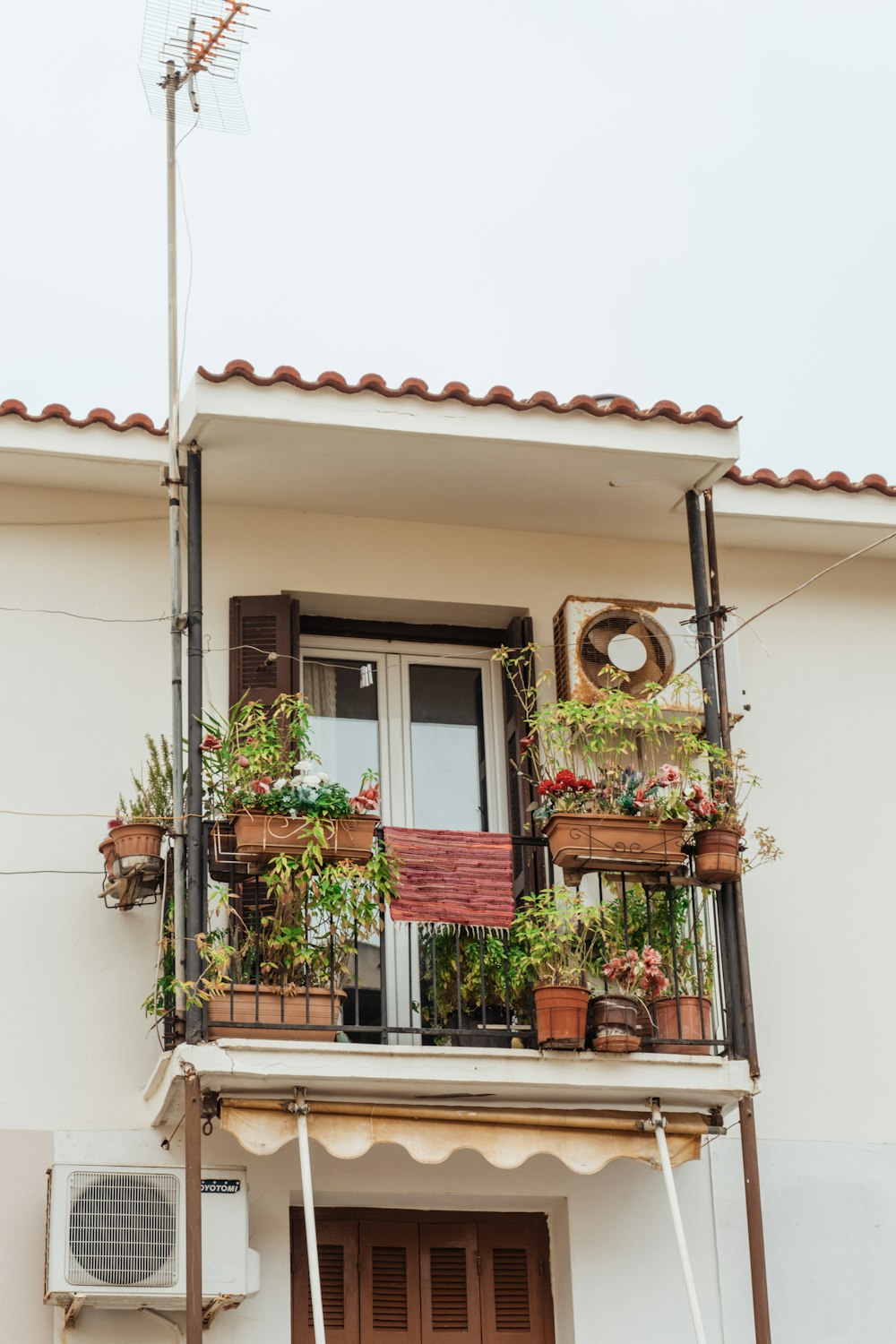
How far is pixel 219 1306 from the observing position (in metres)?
8.27

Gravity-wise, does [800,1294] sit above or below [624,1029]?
below

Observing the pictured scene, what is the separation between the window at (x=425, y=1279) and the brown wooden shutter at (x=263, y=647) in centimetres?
253

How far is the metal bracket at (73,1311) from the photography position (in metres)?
8.08

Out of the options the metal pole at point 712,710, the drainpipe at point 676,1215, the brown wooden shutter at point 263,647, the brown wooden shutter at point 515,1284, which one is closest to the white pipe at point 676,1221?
the drainpipe at point 676,1215

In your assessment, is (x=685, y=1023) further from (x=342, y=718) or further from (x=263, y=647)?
(x=263, y=647)

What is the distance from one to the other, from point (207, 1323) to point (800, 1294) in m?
2.75

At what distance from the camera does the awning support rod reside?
7.89 metres

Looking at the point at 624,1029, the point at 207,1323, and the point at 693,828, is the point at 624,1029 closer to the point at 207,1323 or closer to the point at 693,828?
the point at 693,828

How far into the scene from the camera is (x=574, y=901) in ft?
28.9

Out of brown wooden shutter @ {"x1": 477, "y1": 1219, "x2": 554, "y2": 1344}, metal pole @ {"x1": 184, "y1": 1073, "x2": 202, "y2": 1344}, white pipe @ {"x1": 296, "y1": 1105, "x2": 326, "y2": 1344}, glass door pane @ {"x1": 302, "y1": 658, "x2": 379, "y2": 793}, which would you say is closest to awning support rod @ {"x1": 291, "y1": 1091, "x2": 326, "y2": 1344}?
white pipe @ {"x1": 296, "y1": 1105, "x2": 326, "y2": 1344}

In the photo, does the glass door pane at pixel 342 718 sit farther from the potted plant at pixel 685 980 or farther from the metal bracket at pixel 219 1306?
the metal bracket at pixel 219 1306

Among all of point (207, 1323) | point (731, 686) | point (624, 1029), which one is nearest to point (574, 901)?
point (624, 1029)

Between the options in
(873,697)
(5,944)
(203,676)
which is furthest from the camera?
(873,697)

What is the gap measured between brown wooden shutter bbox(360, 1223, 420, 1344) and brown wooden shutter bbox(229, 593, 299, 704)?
8.60ft
